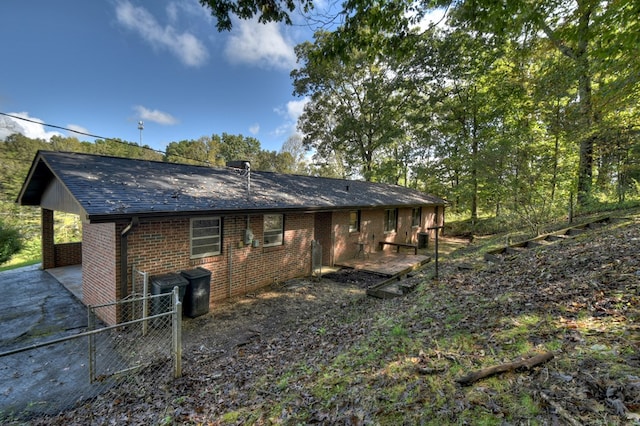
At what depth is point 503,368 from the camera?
2.51m

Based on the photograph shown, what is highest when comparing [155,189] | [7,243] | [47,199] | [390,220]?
[155,189]

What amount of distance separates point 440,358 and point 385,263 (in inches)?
349

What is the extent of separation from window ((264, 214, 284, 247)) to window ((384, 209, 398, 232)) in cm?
740

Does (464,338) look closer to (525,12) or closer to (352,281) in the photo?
(525,12)

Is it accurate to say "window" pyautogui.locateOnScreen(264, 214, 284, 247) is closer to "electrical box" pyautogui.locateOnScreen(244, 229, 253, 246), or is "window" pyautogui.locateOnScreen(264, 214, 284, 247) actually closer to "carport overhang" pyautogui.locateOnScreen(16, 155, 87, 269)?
"electrical box" pyautogui.locateOnScreen(244, 229, 253, 246)

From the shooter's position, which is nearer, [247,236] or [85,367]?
[85,367]

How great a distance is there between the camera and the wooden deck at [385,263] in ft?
35.1

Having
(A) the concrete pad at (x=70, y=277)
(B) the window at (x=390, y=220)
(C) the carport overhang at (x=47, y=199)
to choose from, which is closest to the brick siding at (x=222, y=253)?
(C) the carport overhang at (x=47, y=199)

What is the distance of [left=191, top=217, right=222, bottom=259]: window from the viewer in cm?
711

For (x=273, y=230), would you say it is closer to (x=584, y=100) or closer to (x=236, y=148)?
(x=584, y=100)

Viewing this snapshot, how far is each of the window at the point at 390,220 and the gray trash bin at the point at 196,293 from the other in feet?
34.6

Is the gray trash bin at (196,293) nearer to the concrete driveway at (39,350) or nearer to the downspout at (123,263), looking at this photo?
the downspout at (123,263)

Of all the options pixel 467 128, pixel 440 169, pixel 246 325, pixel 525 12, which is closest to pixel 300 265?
pixel 246 325

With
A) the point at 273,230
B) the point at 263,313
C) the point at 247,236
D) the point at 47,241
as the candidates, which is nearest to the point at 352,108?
the point at 273,230
